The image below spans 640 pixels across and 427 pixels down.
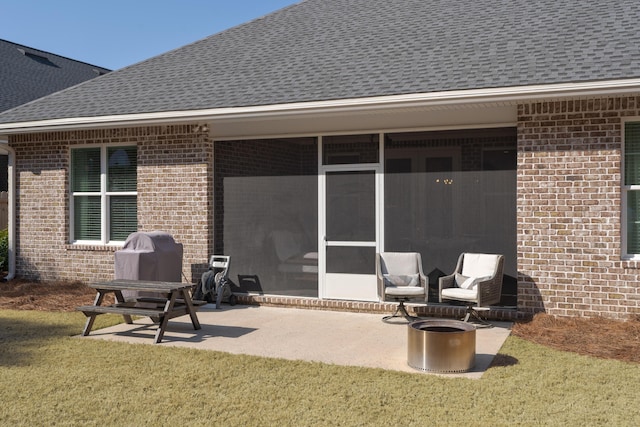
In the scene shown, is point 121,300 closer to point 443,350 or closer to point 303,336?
point 303,336

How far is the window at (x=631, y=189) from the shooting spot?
8461 millimetres

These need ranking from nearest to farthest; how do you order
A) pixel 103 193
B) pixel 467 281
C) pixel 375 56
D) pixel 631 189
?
1. pixel 631 189
2. pixel 467 281
3. pixel 375 56
4. pixel 103 193

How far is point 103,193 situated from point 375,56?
18.3 feet

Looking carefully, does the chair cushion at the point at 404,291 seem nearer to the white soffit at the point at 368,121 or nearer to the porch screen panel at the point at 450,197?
the porch screen panel at the point at 450,197

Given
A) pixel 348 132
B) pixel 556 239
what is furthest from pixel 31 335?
pixel 556 239

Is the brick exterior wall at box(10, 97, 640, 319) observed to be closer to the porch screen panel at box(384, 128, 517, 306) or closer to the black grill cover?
the porch screen panel at box(384, 128, 517, 306)

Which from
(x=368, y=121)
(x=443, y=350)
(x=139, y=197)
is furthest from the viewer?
(x=139, y=197)

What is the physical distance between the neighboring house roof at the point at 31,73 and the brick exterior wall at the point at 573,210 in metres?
14.7

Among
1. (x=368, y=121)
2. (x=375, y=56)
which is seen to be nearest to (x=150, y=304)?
(x=368, y=121)

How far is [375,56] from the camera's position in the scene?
1086 cm

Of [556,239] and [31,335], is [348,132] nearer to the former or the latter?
[556,239]

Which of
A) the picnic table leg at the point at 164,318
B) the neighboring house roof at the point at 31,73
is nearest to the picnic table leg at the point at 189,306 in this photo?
the picnic table leg at the point at 164,318

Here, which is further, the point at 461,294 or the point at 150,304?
the point at 150,304

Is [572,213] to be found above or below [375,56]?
below
